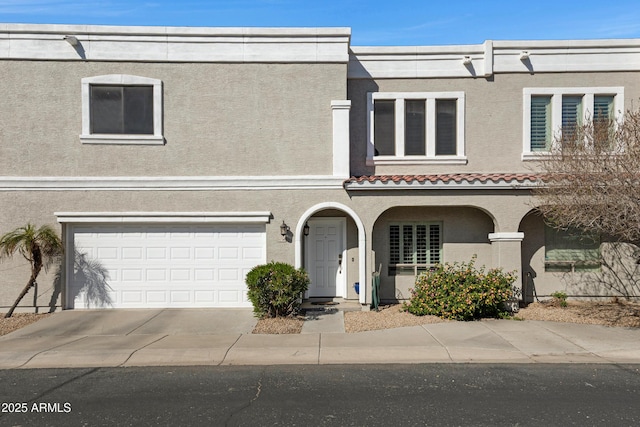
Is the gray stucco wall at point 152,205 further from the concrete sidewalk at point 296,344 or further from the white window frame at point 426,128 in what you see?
the white window frame at point 426,128

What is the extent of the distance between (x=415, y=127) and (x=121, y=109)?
7323mm

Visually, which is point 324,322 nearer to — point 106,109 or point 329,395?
point 329,395

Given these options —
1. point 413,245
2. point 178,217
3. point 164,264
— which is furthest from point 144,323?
point 413,245

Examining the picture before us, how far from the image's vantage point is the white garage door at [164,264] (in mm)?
11500

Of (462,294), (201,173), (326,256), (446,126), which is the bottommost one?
(462,294)

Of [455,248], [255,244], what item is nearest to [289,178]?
[255,244]

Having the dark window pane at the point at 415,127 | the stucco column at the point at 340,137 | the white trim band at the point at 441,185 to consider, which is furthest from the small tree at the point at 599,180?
the stucco column at the point at 340,137

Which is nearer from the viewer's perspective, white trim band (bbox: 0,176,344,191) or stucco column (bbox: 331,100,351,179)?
white trim band (bbox: 0,176,344,191)

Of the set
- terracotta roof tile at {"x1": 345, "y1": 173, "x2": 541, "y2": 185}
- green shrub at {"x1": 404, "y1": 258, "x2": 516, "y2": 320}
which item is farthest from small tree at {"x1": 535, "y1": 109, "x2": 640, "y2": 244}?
green shrub at {"x1": 404, "y1": 258, "x2": 516, "y2": 320}

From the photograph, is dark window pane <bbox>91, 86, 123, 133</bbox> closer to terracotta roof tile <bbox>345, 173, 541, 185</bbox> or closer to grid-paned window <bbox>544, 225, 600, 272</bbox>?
terracotta roof tile <bbox>345, 173, 541, 185</bbox>

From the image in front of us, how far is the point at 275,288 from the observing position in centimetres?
991

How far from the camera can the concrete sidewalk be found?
7664mm

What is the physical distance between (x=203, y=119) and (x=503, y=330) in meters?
8.11

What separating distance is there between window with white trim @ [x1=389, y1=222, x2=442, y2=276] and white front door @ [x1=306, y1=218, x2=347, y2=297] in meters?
1.30
